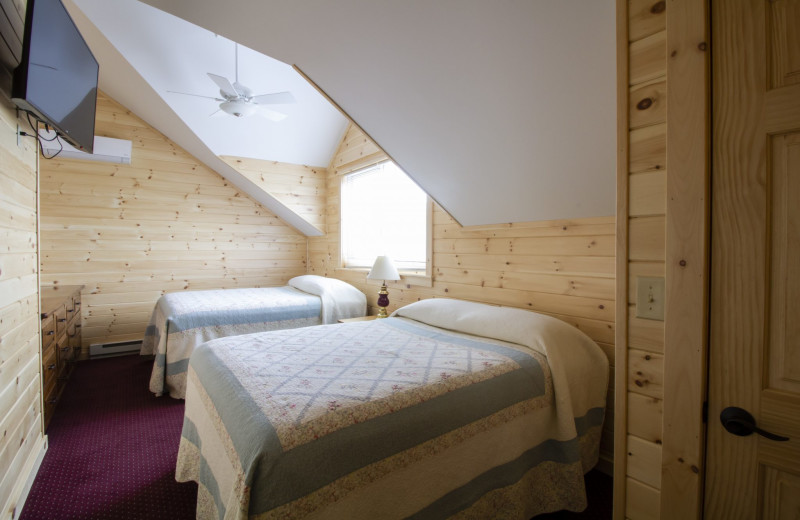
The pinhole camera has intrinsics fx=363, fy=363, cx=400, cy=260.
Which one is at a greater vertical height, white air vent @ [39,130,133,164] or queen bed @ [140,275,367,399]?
white air vent @ [39,130,133,164]

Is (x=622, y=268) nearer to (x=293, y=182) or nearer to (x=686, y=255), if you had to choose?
(x=686, y=255)

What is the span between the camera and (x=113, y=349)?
3855 mm

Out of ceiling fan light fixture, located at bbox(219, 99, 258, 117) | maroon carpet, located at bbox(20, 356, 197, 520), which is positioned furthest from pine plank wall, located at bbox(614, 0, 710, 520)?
ceiling fan light fixture, located at bbox(219, 99, 258, 117)

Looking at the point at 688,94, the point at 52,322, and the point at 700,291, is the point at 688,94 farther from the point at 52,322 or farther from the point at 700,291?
the point at 52,322

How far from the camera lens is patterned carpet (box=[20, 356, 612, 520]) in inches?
65.8

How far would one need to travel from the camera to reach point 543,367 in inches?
65.2

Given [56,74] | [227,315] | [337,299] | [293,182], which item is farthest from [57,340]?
[293,182]

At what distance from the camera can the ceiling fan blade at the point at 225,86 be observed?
8.38 ft

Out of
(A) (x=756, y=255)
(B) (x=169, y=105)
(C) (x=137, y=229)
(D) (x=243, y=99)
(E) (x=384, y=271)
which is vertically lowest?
(E) (x=384, y=271)

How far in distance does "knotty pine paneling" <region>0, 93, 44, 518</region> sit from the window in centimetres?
228

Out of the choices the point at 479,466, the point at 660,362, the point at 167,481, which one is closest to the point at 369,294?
the point at 167,481

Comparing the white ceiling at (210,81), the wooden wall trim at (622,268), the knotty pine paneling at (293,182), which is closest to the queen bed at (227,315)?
the knotty pine paneling at (293,182)

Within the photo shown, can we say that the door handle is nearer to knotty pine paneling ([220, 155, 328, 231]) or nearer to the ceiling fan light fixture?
the ceiling fan light fixture

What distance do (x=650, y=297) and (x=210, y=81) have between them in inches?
149
